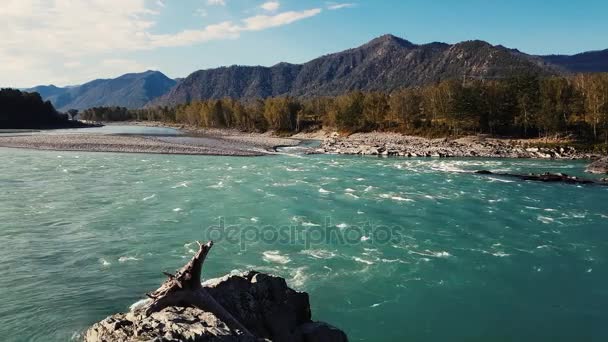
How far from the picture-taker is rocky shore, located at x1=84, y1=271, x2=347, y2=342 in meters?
9.30

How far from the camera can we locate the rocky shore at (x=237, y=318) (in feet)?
30.5

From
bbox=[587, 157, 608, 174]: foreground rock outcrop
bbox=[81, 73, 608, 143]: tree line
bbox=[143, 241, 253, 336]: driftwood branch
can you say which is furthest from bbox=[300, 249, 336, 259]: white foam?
bbox=[81, 73, 608, 143]: tree line

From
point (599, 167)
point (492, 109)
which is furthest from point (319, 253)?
point (492, 109)

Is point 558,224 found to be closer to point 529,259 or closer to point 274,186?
point 529,259

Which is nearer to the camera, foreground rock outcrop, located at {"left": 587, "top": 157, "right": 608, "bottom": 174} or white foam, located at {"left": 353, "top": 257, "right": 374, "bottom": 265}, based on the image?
white foam, located at {"left": 353, "top": 257, "right": 374, "bottom": 265}

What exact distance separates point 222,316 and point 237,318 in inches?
61.3

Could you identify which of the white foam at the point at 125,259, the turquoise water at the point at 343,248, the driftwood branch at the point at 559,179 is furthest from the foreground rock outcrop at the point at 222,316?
the driftwood branch at the point at 559,179

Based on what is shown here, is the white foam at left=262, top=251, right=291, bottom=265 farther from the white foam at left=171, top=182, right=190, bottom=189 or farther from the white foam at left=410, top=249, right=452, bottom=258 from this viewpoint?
the white foam at left=171, top=182, right=190, bottom=189

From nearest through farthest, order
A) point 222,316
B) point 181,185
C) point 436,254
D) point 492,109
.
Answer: point 222,316, point 436,254, point 181,185, point 492,109

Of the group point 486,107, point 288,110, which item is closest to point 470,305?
point 486,107

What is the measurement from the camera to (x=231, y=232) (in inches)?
1238

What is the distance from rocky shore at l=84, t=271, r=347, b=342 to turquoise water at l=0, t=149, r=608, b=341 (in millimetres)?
4399

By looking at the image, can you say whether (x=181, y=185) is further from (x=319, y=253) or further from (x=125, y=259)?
(x=319, y=253)

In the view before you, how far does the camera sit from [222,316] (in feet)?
36.8
